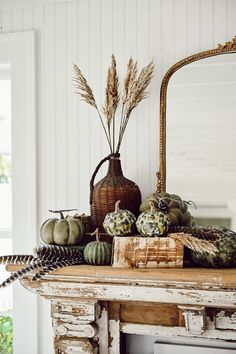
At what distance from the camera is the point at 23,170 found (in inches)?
115

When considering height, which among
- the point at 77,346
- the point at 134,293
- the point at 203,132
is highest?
the point at 203,132

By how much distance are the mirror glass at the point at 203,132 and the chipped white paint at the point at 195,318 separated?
0.53 meters

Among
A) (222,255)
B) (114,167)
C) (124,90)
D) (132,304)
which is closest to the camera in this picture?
(222,255)

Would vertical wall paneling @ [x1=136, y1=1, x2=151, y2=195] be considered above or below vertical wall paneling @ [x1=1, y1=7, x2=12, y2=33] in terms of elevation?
below

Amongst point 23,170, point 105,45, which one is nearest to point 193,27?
point 105,45

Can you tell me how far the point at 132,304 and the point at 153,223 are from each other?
41 centimetres

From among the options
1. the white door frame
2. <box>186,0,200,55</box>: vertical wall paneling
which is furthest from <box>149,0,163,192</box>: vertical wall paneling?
the white door frame

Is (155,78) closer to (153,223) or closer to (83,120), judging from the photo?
(83,120)

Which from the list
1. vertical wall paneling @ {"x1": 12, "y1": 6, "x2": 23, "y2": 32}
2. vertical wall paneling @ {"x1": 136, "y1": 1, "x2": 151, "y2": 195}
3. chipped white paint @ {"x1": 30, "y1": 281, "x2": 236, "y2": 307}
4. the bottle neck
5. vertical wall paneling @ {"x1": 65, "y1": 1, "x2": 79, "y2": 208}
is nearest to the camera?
chipped white paint @ {"x1": 30, "y1": 281, "x2": 236, "y2": 307}

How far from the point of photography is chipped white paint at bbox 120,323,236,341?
2.28m

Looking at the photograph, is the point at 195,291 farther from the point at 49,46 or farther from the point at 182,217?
the point at 49,46

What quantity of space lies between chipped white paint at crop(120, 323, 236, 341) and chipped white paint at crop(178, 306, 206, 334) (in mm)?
54

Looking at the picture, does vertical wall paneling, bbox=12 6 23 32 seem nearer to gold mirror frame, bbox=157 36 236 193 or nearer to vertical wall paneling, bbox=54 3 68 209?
vertical wall paneling, bbox=54 3 68 209

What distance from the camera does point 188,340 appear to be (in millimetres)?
2650
